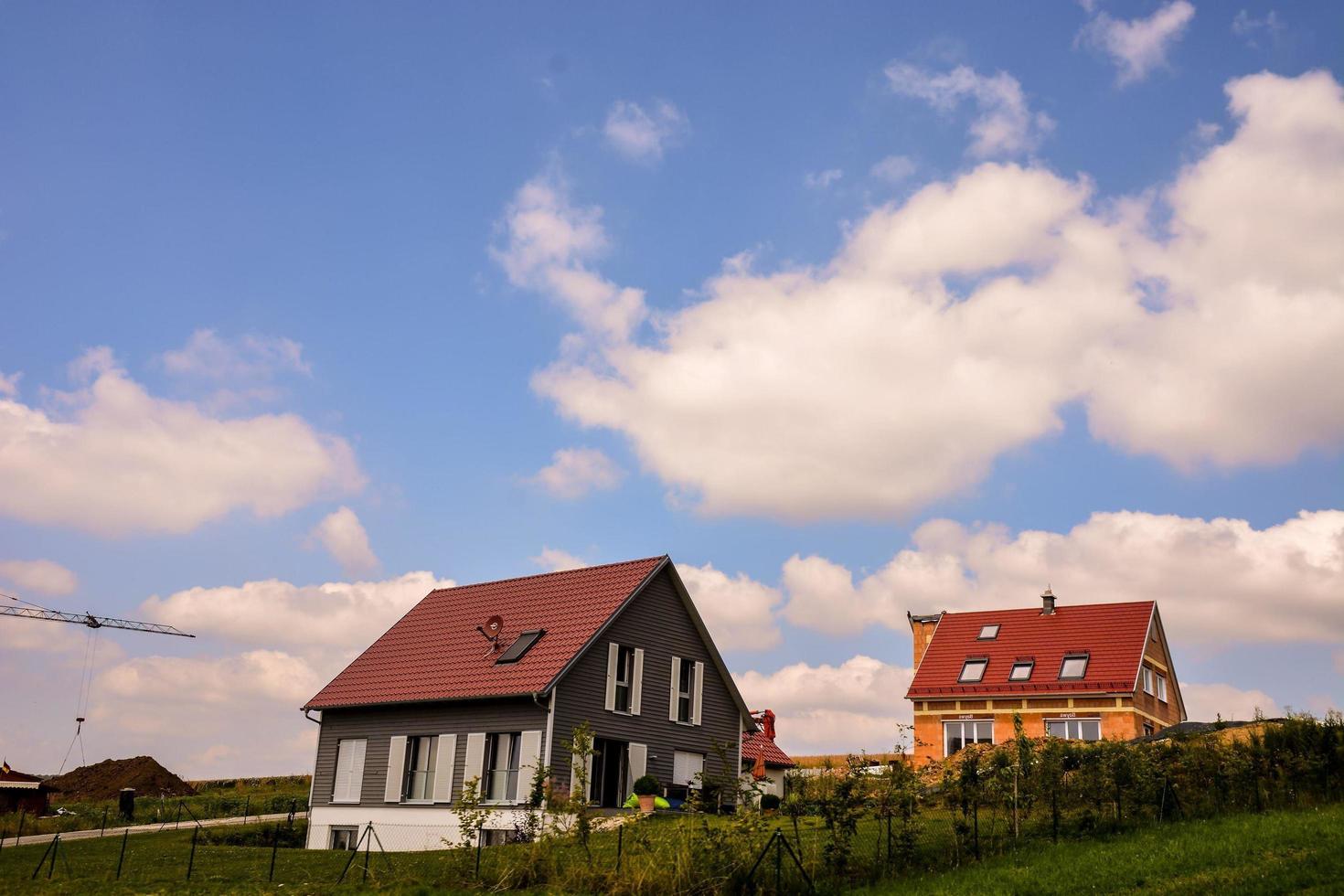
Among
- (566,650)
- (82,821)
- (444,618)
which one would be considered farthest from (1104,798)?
(82,821)

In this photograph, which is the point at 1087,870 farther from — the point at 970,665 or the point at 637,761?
the point at 970,665

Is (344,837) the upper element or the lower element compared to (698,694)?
lower

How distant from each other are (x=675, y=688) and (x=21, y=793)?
2852cm

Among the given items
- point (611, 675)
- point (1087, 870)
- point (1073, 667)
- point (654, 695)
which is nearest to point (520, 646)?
point (611, 675)

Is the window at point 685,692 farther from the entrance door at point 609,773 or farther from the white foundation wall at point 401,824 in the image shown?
the white foundation wall at point 401,824

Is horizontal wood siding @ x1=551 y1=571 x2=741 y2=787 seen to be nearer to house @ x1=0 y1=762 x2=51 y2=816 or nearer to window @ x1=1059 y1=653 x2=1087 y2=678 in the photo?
window @ x1=1059 y1=653 x2=1087 y2=678

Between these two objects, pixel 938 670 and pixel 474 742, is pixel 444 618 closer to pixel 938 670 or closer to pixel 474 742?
pixel 474 742

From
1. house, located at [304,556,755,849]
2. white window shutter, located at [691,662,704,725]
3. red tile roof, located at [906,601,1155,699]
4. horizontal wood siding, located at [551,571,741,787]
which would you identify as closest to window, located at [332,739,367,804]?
house, located at [304,556,755,849]

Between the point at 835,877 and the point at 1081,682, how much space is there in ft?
100

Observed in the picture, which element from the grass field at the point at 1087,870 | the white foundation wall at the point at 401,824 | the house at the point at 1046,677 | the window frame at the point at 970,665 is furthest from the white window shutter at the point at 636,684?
the window frame at the point at 970,665

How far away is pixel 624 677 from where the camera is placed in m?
34.0

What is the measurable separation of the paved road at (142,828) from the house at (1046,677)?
25.1 metres

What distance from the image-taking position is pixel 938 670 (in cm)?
5028

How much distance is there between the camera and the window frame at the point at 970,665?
4888 centimetres
